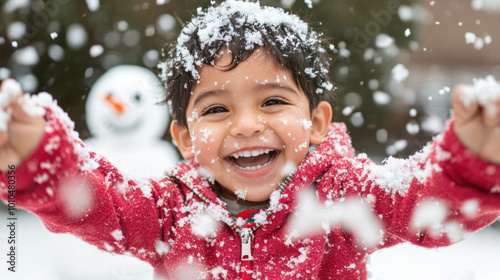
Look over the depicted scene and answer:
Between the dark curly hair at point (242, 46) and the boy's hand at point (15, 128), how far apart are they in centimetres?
43

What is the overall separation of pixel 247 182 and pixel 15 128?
484 mm

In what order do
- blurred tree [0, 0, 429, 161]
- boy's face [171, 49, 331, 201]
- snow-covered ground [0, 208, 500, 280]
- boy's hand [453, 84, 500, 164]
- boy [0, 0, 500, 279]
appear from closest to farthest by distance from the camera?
boy's hand [453, 84, 500, 164]
boy [0, 0, 500, 279]
boy's face [171, 49, 331, 201]
snow-covered ground [0, 208, 500, 280]
blurred tree [0, 0, 429, 161]

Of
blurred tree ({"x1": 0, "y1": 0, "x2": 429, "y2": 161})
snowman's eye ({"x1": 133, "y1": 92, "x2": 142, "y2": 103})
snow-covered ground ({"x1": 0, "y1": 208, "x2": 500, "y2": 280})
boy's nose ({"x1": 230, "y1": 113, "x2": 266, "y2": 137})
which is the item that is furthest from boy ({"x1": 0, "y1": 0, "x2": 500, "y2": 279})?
blurred tree ({"x1": 0, "y1": 0, "x2": 429, "y2": 161})

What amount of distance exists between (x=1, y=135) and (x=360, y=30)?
194 centimetres

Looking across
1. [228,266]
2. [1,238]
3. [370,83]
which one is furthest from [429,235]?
[370,83]

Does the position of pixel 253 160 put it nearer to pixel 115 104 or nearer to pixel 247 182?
pixel 247 182

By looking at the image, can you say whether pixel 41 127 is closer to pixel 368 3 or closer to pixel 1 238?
pixel 1 238

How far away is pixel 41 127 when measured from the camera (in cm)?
74

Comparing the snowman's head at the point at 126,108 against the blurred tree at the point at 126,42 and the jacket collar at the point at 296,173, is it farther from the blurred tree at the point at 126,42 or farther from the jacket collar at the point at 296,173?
the jacket collar at the point at 296,173

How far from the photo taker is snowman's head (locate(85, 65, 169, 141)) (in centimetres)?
198

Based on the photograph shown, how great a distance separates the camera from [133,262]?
1.70m

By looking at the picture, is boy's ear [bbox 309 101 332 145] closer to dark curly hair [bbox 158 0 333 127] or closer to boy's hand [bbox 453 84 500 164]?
dark curly hair [bbox 158 0 333 127]

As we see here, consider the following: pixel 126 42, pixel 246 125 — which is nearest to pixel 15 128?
pixel 246 125

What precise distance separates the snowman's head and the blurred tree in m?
0.23
